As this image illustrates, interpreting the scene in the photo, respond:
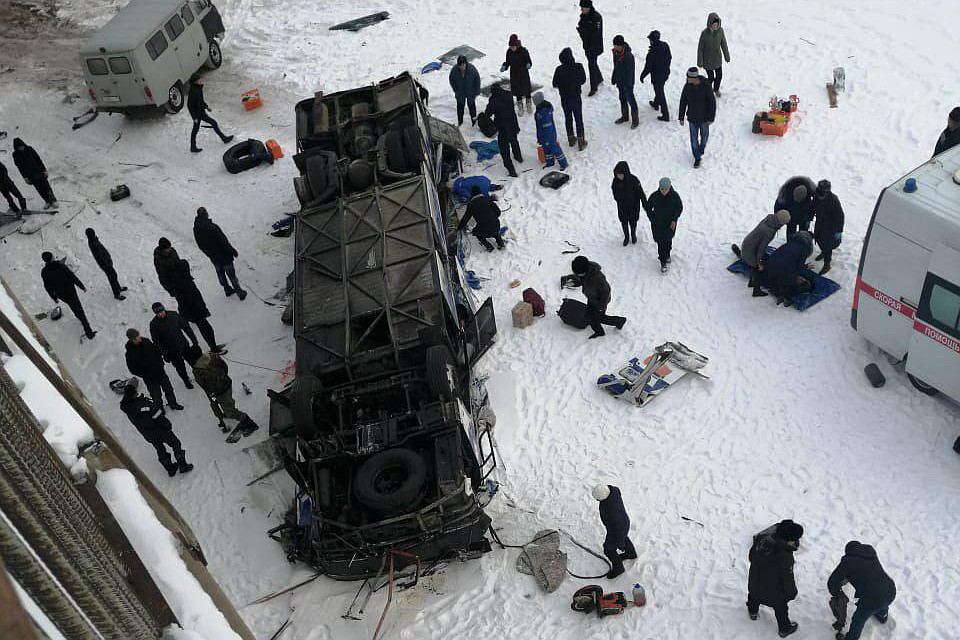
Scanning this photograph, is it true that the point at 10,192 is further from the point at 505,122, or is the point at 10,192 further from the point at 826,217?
the point at 826,217

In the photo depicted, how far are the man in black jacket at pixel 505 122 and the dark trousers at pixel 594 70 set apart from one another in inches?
92.9

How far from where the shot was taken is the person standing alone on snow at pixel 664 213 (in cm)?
1166

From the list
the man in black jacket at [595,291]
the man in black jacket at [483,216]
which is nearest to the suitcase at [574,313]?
the man in black jacket at [595,291]

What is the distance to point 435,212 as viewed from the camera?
11.4 meters

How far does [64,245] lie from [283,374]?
6255mm

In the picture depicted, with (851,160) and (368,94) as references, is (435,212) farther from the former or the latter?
(851,160)

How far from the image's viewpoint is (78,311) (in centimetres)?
1291

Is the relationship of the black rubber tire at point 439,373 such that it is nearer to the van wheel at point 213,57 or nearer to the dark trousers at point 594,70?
the dark trousers at point 594,70

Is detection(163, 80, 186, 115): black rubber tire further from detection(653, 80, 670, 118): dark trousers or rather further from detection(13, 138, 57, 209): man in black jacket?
detection(653, 80, 670, 118): dark trousers

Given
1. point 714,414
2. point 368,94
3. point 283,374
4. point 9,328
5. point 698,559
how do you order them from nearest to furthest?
point 9,328 → point 698,559 → point 714,414 → point 283,374 → point 368,94

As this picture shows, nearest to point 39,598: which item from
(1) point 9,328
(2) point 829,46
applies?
(1) point 9,328

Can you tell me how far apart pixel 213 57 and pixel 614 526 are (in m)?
15.6

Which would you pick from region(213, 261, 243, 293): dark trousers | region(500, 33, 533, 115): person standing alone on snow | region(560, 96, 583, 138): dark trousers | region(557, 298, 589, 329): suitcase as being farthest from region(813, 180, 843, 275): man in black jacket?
region(213, 261, 243, 293): dark trousers

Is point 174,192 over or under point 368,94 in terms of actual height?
under
